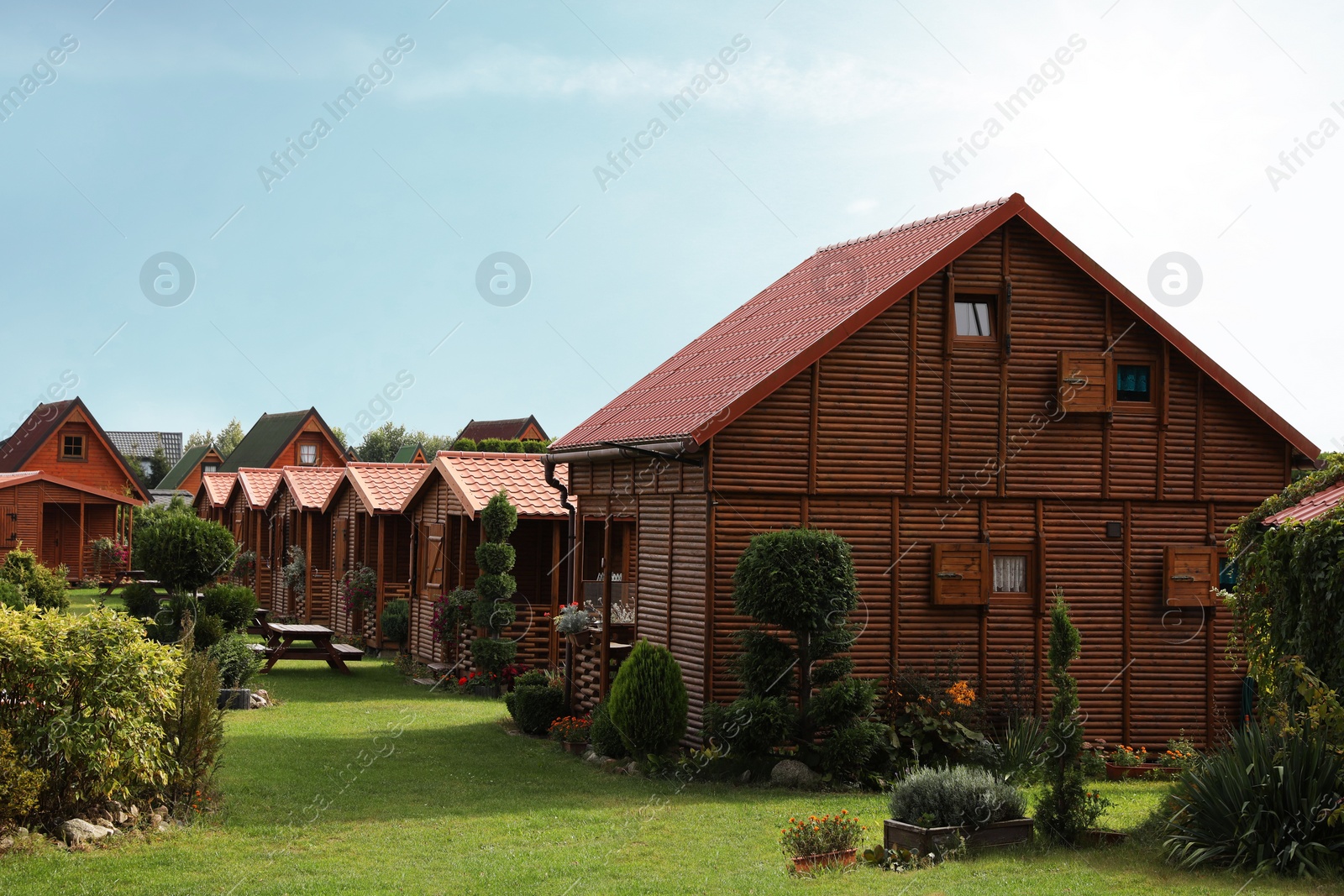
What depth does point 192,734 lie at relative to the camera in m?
12.0

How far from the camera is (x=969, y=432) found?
53.3 ft

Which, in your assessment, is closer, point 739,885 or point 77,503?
point 739,885

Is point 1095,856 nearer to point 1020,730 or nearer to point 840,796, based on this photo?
point 840,796

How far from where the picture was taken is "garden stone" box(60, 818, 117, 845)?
1070 cm

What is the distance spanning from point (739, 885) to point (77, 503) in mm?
43976

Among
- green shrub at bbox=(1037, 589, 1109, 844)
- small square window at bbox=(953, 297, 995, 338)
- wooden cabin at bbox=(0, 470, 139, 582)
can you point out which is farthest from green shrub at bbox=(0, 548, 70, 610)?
green shrub at bbox=(1037, 589, 1109, 844)

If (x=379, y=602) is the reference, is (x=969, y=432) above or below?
above

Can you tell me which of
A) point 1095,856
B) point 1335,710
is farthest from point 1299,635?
point 1095,856

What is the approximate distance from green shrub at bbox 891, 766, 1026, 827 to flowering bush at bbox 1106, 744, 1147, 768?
20.3ft

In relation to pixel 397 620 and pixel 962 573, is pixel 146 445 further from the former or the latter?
pixel 962 573

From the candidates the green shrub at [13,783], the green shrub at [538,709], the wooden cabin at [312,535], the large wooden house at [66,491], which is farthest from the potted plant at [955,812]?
the large wooden house at [66,491]

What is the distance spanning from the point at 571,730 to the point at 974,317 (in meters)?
7.66

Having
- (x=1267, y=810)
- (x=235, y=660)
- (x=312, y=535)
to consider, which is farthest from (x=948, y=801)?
(x=312, y=535)

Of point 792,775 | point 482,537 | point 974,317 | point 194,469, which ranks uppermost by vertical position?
point 194,469
